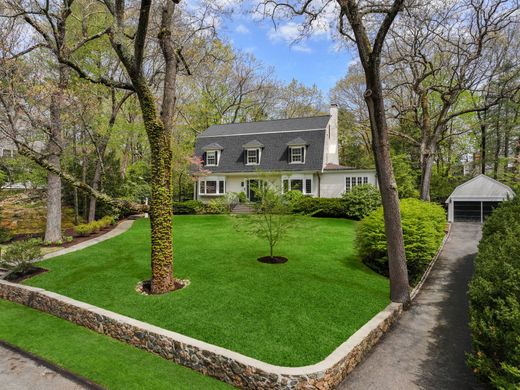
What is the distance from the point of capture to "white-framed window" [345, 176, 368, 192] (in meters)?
22.7

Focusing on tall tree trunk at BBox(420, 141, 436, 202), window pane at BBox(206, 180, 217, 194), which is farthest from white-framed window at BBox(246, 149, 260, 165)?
tall tree trunk at BBox(420, 141, 436, 202)

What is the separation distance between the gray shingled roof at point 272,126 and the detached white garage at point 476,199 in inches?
424

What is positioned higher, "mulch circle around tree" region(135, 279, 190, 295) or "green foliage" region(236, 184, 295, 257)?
"green foliage" region(236, 184, 295, 257)

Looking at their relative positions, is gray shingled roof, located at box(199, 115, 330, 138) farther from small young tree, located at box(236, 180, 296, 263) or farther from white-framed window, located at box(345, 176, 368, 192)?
small young tree, located at box(236, 180, 296, 263)

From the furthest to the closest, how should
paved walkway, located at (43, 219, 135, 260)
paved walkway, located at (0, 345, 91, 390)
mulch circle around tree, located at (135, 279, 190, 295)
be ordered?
1. paved walkway, located at (43, 219, 135, 260)
2. mulch circle around tree, located at (135, 279, 190, 295)
3. paved walkway, located at (0, 345, 91, 390)

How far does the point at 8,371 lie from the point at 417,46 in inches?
727

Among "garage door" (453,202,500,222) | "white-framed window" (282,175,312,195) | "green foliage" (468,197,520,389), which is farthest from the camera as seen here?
"white-framed window" (282,175,312,195)

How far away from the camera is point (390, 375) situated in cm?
505

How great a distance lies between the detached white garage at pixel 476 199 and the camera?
18.2m

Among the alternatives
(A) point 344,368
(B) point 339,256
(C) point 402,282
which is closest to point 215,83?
(B) point 339,256

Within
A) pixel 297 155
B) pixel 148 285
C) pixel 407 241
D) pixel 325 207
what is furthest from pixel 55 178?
pixel 297 155

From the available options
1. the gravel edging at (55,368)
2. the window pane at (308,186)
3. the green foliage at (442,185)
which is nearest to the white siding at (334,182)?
the window pane at (308,186)

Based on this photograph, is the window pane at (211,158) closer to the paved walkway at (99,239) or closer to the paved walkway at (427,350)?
the paved walkway at (99,239)

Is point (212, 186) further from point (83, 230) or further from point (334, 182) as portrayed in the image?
point (83, 230)
